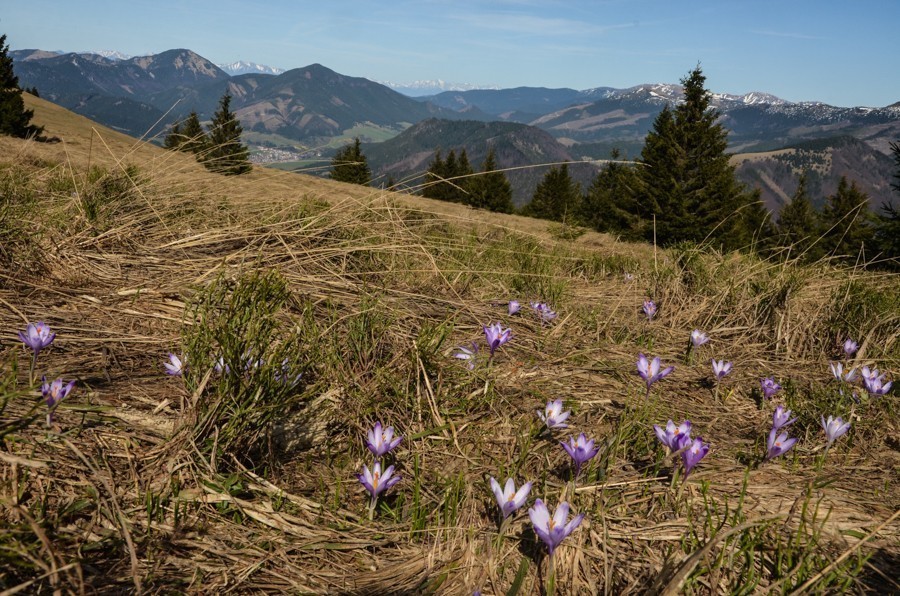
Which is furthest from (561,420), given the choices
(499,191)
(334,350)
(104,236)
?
(499,191)

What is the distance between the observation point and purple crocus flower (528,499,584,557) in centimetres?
115

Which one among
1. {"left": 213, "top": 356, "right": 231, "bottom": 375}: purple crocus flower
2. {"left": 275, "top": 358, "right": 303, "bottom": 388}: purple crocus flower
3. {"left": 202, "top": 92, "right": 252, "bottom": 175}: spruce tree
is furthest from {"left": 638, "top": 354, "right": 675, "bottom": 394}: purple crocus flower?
{"left": 202, "top": 92, "right": 252, "bottom": 175}: spruce tree

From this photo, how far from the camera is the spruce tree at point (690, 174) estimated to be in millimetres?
32594

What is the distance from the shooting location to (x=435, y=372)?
6.58ft

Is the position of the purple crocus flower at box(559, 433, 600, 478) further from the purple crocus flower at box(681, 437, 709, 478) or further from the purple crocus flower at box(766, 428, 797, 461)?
the purple crocus flower at box(766, 428, 797, 461)

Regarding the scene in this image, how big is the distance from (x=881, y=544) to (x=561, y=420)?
85 centimetres

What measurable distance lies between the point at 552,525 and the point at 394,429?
2.29 feet

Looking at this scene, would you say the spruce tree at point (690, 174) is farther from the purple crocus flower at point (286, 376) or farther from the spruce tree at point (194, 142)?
the purple crocus flower at point (286, 376)

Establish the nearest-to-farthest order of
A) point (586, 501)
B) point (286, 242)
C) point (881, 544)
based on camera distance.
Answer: point (881, 544)
point (586, 501)
point (286, 242)

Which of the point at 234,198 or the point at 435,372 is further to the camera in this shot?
the point at 234,198

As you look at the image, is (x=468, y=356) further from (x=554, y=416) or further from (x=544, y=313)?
(x=544, y=313)

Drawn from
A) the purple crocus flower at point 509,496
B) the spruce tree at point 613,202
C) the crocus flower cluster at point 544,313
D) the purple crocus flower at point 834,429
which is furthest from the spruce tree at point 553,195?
the purple crocus flower at point 509,496

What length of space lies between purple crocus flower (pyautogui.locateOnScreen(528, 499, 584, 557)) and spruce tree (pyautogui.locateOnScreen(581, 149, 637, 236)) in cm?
2423

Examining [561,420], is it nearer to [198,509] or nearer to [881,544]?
[881,544]
